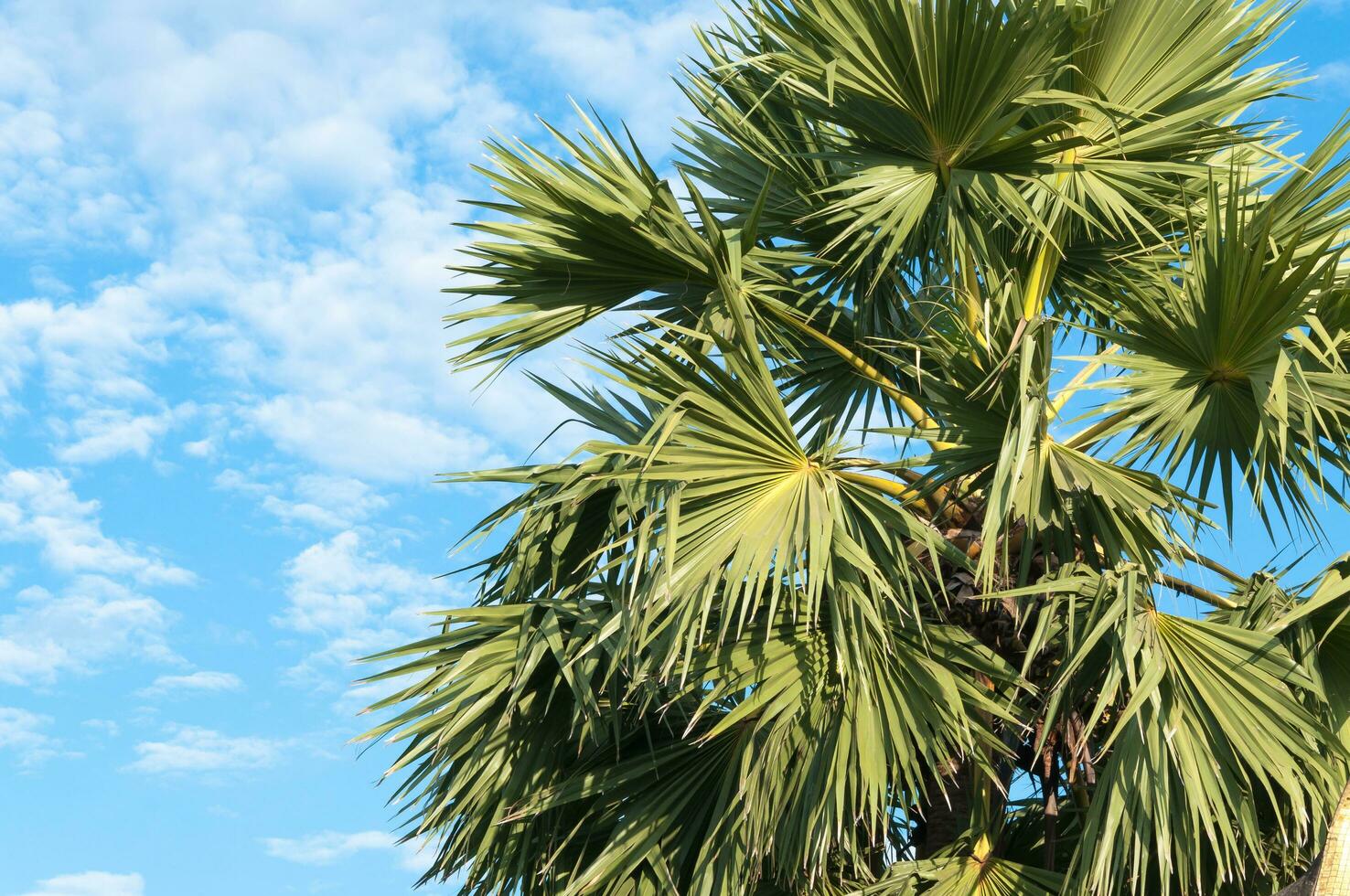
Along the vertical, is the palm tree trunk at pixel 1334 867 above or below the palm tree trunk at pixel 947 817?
below

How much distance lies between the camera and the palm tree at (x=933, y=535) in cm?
435

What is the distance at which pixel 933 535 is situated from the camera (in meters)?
4.61

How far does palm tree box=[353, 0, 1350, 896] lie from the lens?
4.35 metres

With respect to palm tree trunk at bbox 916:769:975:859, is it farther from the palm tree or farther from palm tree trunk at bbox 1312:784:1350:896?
palm tree trunk at bbox 1312:784:1350:896

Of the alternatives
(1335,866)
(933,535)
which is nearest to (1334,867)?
(1335,866)

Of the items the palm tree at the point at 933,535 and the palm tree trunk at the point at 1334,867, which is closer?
the palm tree trunk at the point at 1334,867

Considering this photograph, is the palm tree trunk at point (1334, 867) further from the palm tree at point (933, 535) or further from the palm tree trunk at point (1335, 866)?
the palm tree at point (933, 535)

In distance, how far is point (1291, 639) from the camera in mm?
4512

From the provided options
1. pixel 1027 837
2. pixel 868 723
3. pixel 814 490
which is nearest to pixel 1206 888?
pixel 1027 837

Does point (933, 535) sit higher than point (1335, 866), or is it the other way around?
point (933, 535)

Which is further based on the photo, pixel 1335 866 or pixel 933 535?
pixel 933 535

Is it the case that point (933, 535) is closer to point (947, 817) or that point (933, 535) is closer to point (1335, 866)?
point (947, 817)

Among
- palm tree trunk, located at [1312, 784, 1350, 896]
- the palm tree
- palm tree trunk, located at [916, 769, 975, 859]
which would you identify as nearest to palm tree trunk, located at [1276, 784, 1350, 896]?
palm tree trunk, located at [1312, 784, 1350, 896]

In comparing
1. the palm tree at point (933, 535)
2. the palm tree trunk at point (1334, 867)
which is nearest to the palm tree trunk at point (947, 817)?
the palm tree at point (933, 535)
